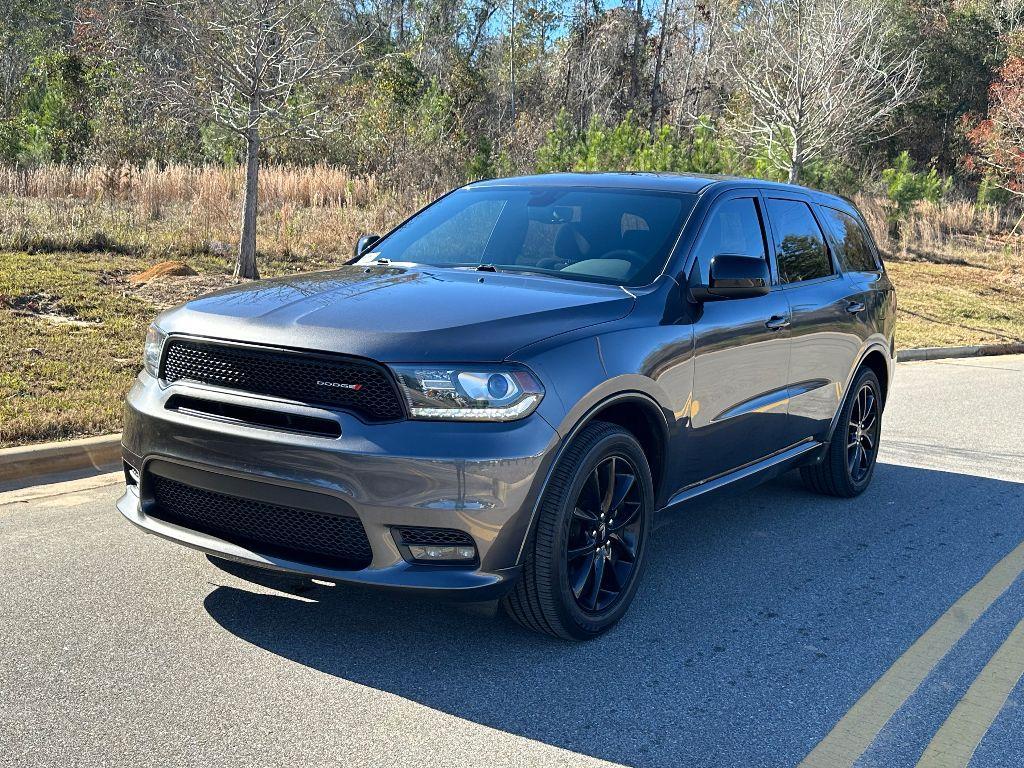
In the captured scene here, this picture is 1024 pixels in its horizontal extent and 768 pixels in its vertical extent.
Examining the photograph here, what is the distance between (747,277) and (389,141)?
18.5 m

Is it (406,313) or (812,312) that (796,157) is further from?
(406,313)

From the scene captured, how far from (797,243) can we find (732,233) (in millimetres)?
879

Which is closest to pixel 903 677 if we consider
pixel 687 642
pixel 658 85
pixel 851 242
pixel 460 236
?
pixel 687 642

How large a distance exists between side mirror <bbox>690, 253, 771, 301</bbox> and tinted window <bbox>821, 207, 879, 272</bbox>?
6.45 ft

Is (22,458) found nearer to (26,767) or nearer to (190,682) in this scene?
(190,682)

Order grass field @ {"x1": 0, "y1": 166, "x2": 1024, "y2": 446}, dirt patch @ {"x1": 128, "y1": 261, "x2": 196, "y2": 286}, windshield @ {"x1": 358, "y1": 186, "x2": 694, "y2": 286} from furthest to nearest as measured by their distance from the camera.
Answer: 1. dirt patch @ {"x1": 128, "y1": 261, "x2": 196, "y2": 286}
2. grass field @ {"x1": 0, "y1": 166, "x2": 1024, "y2": 446}
3. windshield @ {"x1": 358, "y1": 186, "x2": 694, "y2": 286}

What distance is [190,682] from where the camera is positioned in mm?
3922

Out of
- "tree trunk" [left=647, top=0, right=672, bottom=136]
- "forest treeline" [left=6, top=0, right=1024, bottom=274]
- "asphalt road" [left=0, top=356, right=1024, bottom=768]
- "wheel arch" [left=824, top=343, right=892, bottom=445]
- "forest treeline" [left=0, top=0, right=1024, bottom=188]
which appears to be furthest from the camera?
"tree trunk" [left=647, top=0, right=672, bottom=136]

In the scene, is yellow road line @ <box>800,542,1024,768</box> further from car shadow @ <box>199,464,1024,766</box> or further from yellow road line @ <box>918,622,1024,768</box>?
yellow road line @ <box>918,622,1024,768</box>

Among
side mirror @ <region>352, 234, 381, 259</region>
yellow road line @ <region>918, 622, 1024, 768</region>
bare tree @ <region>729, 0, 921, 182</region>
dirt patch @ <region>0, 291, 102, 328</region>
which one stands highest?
bare tree @ <region>729, 0, 921, 182</region>

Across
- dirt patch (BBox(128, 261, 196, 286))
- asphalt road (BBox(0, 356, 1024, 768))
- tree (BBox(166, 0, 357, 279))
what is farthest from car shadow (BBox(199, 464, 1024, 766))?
tree (BBox(166, 0, 357, 279))

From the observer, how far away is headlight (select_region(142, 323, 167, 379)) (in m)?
4.45

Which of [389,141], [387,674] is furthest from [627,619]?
[389,141]

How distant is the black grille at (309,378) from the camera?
153 inches
